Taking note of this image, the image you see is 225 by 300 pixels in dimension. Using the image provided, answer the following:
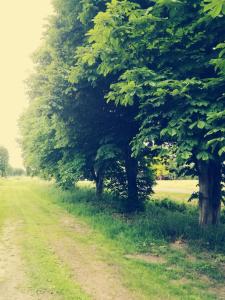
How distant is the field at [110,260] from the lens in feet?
23.6

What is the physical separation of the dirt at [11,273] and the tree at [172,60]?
4.68 metres

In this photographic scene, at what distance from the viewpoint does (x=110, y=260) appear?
30.8 ft

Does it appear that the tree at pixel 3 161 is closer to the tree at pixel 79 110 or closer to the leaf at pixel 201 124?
the tree at pixel 79 110

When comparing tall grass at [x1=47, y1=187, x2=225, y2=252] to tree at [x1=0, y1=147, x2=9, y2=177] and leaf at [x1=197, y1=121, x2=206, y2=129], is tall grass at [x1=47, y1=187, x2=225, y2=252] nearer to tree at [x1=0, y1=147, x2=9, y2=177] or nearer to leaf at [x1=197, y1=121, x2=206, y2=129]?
leaf at [x1=197, y1=121, x2=206, y2=129]

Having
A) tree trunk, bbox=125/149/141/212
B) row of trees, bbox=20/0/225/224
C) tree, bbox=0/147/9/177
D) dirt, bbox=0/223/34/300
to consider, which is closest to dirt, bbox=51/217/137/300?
dirt, bbox=0/223/34/300

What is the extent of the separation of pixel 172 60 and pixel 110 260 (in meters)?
5.78

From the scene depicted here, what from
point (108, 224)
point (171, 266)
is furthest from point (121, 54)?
point (108, 224)

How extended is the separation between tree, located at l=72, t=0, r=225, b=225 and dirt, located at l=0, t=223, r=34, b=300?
184 inches

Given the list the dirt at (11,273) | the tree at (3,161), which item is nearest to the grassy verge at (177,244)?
the dirt at (11,273)

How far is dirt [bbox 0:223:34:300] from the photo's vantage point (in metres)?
6.94

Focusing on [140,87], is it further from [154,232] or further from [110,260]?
[154,232]

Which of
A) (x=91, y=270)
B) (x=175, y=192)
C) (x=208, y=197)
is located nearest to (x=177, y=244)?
(x=208, y=197)

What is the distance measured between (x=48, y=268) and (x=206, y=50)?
23.6ft

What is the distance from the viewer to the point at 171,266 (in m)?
9.05
